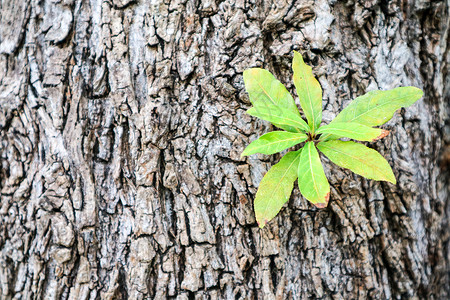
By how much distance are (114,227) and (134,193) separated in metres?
0.16

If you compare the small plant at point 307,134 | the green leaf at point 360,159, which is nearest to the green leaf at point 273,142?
the small plant at point 307,134

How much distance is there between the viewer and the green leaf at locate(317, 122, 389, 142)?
0.93 meters

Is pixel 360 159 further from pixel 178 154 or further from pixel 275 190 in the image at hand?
pixel 178 154

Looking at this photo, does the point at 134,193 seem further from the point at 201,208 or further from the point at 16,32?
the point at 16,32

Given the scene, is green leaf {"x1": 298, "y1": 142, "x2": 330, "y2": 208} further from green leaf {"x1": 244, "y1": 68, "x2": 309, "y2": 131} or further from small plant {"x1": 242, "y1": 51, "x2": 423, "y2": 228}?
green leaf {"x1": 244, "y1": 68, "x2": 309, "y2": 131}

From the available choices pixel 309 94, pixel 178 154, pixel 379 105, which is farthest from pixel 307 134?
pixel 178 154

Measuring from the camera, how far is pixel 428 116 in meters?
1.41

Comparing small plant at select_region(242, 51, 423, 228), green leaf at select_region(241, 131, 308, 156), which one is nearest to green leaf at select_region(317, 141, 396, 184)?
small plant at select_region(242, 51, 423, 228)

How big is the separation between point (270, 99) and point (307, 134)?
19cm

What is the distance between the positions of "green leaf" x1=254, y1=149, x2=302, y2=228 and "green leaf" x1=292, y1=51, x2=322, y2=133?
0.46 feet

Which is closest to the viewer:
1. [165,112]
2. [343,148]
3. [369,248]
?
[343,148]

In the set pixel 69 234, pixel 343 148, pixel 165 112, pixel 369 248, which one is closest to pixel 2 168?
pixel 69 234

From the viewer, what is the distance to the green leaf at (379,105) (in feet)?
3.43

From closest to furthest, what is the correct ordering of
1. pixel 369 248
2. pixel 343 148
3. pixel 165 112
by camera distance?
pixel 343 148 → pixel 165 112 → pixel 369 248
